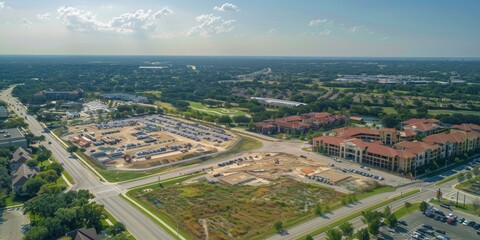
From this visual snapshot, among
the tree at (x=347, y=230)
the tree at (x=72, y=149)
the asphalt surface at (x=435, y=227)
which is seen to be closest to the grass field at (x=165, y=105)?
the tree at (x=72, y=149)

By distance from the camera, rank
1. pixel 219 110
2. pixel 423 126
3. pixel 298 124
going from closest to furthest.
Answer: pixel 423 126 < pixel 298 124 < pixel 219 110

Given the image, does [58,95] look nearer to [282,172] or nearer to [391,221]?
[282,172]

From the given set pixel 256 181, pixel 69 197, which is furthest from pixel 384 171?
pixel 69 197

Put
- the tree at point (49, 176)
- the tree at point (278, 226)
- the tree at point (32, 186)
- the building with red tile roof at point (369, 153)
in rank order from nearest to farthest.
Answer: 1. the tree at point (278, 226)
2. the tree at point (32, 186)
3. the tree at point (49, 176)
4. the building with red tile roof at point (369, 153)

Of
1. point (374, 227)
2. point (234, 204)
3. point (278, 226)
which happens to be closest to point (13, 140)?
point (234, 204)

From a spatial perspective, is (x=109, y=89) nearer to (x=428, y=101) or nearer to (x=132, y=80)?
(x=132, y=80)

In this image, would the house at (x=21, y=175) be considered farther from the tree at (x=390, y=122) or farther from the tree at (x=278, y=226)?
the tree at (x=390, y=122)
